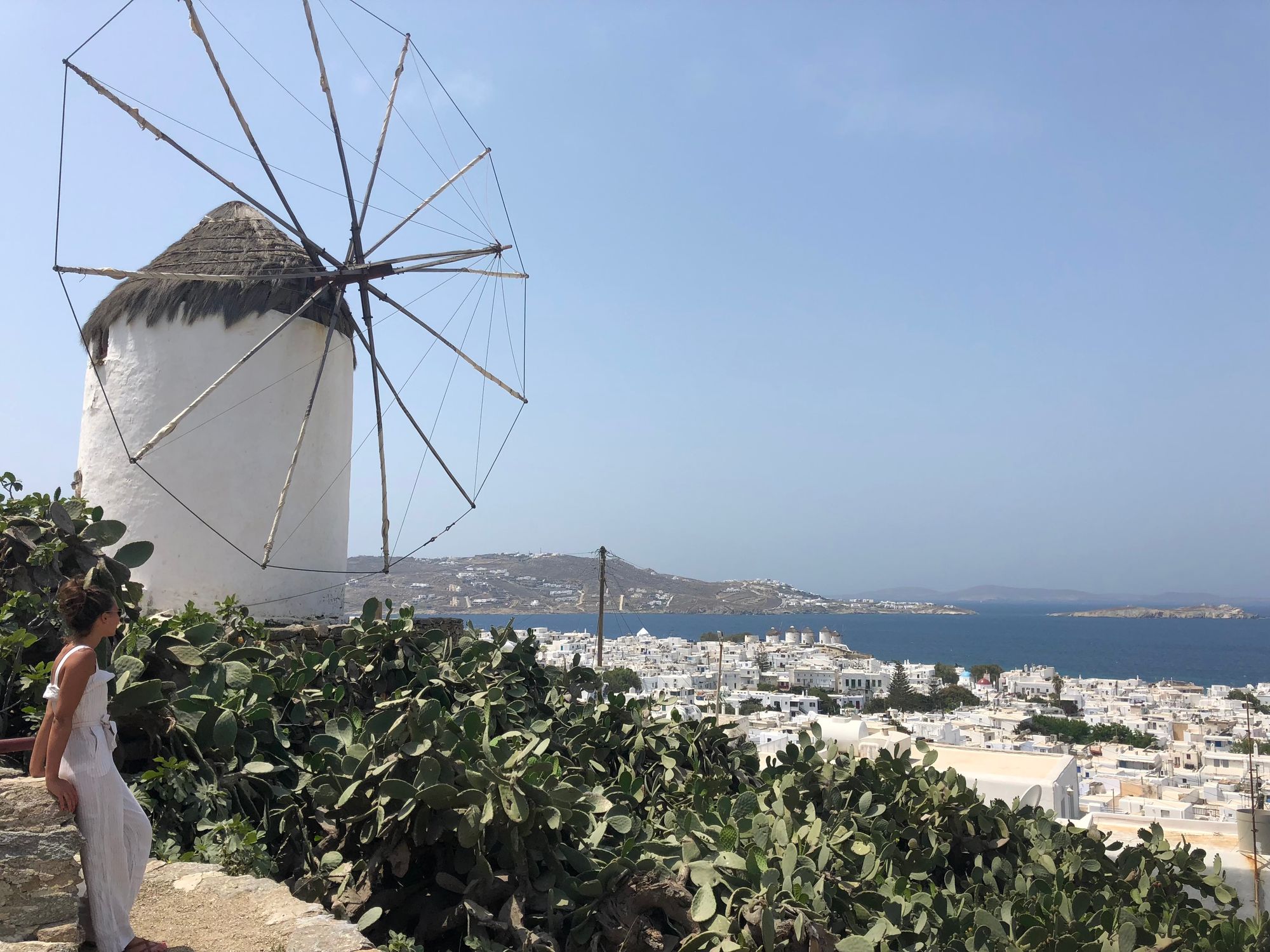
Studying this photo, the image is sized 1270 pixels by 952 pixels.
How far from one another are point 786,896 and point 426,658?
3038 mm

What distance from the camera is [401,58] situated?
32.6 feet

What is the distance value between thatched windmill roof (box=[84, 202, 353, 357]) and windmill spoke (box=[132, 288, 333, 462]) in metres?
0.21

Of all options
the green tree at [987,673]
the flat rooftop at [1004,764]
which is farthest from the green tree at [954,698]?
the flat rooftop at [1004,764]

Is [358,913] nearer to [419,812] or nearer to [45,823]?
[419,812]

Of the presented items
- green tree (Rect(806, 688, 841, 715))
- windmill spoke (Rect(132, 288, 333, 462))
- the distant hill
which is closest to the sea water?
the distant hill

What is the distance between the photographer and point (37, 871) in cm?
265

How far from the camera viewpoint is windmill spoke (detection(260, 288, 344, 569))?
749 centimetres

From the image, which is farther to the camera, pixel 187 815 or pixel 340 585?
pixel 340 585

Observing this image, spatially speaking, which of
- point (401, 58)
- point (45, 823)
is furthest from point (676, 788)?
point (401, 58)

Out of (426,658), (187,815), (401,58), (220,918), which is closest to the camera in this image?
(220,918)

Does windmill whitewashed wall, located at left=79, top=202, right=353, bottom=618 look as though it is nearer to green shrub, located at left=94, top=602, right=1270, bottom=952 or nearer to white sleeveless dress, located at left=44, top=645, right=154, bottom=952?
green shrub, located at left=94, top=602, right=1270, bottom=952

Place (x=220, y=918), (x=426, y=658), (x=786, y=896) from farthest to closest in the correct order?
(x=426, y=658), (x=786, y=896), (x=220, y=918)

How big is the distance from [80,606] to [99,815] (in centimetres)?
64

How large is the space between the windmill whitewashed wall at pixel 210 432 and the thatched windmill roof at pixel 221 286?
15mm
